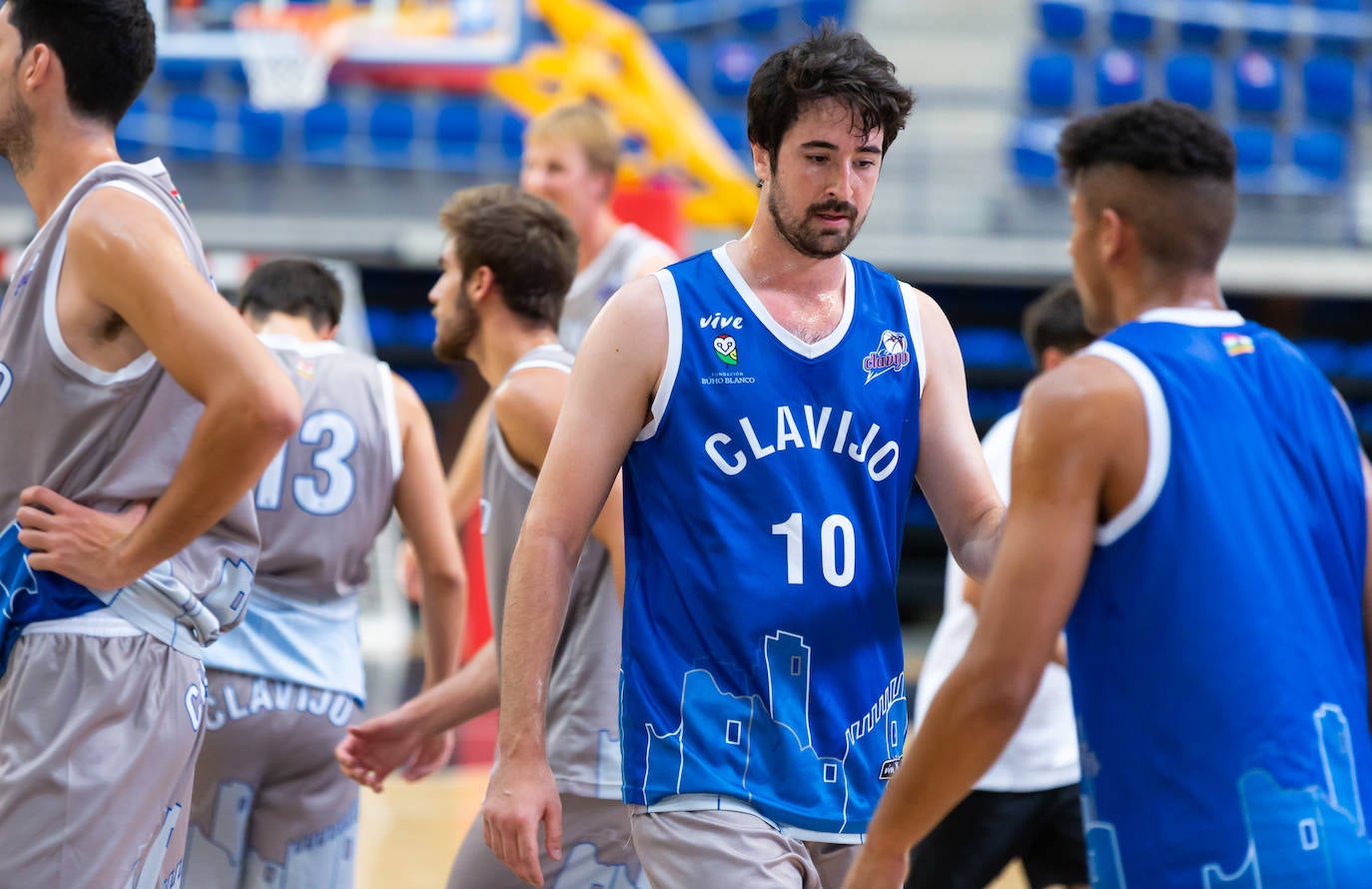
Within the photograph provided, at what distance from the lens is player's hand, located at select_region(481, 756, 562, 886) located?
86.9 inches

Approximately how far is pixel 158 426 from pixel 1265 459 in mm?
1593

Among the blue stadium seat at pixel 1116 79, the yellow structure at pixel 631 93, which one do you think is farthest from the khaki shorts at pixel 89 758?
the blue stadium seat at pixel 1116 79

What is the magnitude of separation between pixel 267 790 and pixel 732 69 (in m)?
13.4

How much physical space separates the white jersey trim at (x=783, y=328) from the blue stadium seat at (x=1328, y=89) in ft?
48.7

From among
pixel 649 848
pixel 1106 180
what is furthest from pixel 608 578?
pixel 1106 180

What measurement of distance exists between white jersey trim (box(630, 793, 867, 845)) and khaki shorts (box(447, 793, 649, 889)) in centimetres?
71

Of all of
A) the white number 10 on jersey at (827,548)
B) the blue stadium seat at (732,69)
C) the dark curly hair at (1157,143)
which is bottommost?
the white number 10 on jersey at (827,548)

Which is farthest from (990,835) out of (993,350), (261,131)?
(261,131)

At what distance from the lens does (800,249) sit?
242cm

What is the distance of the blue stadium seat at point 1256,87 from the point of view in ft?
51.3

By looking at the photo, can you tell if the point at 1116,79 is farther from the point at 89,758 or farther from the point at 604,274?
the point at 89,758

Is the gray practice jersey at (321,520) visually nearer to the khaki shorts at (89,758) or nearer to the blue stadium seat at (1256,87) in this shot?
the khaki shorts at (89,758)

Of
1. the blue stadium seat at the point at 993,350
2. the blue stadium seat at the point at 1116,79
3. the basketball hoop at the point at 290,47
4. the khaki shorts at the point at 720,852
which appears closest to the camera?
the khaki shorts at the point at 720,852

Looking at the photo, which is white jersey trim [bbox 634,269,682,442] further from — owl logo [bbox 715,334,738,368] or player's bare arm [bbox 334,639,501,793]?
player's bare arm [bbox 334,639,501,793]
